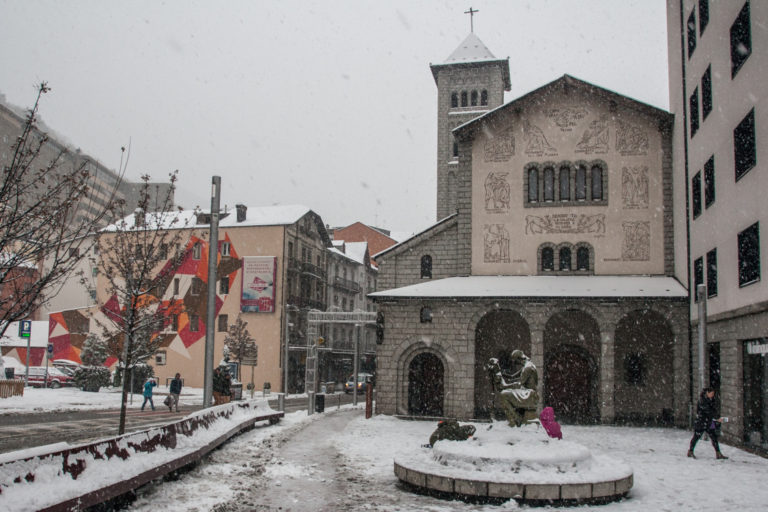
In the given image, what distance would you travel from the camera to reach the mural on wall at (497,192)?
29.3 m

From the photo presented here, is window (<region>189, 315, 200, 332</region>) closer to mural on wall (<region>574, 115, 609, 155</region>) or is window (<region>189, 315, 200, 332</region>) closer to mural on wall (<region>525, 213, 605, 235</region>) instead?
mural on wall (<region>525, 213, 605, 235</region>)

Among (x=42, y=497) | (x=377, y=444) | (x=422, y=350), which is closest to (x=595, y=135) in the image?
(x=422, y=350)

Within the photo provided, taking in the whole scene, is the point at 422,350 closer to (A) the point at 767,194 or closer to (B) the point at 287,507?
(A) the point at 767,194

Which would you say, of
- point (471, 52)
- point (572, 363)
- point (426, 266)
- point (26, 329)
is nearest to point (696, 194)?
point (572, 363)

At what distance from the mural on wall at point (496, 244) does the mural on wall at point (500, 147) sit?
2.88 m

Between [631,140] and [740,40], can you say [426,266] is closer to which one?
[631,140]

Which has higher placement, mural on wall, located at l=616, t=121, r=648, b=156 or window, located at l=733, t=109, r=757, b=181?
mural on wall, located at l=616, t=121, r=648, b=156

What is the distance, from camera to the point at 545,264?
2880 centimetres

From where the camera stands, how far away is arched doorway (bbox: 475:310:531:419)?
29484 millimetres

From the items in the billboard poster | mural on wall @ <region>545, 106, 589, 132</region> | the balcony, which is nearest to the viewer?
mural on wall @ <region>545, 106, 589, 132</region>

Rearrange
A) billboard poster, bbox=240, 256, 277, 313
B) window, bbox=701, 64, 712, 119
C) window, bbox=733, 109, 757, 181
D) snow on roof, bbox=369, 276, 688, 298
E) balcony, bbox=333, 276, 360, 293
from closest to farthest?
window, bbox=733, 109, 757, 181, window, bbox=701, 64, 712, 119, snow on roof, bbox=369, 276, 688, 298, billboard poster, bbox=240, 256, 277, 313, balcony, bbox=333, 276, 360, 293

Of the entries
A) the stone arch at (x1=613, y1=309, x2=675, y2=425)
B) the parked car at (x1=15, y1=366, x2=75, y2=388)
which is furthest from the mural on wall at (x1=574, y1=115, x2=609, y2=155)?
the parked car at (x1=15, y1=366, x2=75, y2=388)

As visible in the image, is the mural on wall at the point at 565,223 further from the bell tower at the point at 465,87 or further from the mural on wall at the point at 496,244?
the bell tower at the point at 465,87

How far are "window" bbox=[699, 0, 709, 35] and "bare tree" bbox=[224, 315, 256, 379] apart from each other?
35545 mm
